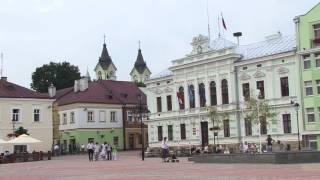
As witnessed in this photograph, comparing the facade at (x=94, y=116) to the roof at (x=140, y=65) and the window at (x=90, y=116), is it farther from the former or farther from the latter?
the roof at (x=140, y=65)

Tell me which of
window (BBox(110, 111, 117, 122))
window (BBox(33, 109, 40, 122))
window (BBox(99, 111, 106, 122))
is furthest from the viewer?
window (BBox(110, 111, 117, 122))

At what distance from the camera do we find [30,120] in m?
69.4

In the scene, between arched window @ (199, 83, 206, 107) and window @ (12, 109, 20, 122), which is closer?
arched window @ (199, 83, 206, 107)

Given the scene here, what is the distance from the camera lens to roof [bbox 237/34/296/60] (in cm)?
5606

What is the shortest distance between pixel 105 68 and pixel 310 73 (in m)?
87.5

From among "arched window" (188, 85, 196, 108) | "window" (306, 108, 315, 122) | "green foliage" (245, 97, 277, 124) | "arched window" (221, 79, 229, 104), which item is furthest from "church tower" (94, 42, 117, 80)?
"window" (306, 108, 315, 122)

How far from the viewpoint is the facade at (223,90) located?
54469mm

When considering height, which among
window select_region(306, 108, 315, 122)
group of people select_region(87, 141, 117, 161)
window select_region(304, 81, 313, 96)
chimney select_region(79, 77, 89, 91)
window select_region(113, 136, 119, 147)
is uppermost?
chimney select_region(79, 77, 89, 91)

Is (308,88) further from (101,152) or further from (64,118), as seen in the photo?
(64,118)

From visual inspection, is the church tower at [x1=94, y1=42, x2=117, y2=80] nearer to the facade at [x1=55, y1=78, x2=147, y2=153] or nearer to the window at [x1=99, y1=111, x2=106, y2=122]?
the facade at [x1=55, y1=78, x2=147, y2=153]

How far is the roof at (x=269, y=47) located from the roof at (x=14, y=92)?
24.9 meters

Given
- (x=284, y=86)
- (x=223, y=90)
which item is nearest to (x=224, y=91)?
(x=223, y=90)

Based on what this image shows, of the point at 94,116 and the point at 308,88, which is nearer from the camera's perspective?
the point at 308,88

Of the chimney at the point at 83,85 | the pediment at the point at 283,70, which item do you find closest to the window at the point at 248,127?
the pediment at the point at 283,70
